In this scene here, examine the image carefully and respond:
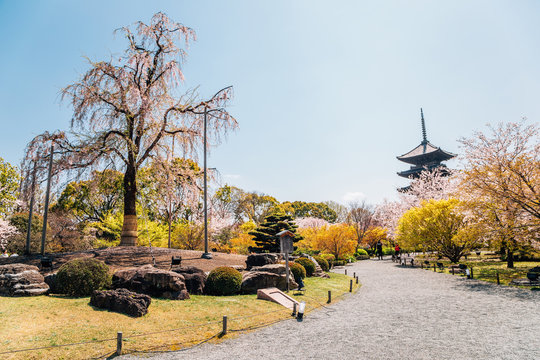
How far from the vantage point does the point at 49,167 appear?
16.6 m

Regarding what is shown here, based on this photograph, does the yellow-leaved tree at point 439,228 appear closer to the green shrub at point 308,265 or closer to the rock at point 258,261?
the green shrub at point 308,265

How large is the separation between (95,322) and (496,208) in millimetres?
21910

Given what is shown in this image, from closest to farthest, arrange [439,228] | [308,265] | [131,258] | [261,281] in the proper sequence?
1. [261,281]
2. [131,258]
3. [308,265]
4. [439,228]

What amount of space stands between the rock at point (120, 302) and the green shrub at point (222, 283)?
3.53 m

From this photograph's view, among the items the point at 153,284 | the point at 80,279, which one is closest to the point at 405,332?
the point at 153,284

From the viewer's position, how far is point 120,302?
923 centimetres

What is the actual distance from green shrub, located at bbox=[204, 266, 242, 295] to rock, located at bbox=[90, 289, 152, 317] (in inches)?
139

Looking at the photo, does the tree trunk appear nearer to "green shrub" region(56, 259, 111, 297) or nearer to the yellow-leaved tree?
"green shrub" region(56, 259, 111, 297)

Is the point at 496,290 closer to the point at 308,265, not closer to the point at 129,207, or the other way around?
the point at 308,265

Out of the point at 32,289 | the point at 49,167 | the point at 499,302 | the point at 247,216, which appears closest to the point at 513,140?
the point at 499,302

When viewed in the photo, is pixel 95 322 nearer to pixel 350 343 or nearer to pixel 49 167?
pixel 350 343

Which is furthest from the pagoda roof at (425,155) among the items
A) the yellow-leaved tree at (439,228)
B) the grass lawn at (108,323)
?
the grass lawn at (108,323)

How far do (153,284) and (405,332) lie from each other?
336 inches

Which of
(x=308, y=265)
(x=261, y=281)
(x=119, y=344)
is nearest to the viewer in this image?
(x=119, y=344)
